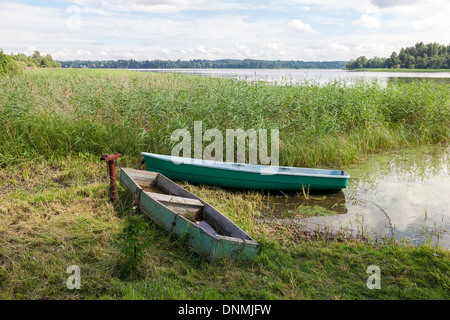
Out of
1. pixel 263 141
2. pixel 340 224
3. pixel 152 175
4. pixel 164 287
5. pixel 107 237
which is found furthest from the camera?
pixel 263 141

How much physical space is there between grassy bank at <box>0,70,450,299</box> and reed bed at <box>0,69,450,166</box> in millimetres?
33

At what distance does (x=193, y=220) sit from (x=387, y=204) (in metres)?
3.75

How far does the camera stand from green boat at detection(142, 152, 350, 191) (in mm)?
6383

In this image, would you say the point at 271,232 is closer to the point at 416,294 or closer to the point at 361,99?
the point at 416,294

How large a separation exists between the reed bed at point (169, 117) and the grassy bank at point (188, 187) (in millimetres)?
33

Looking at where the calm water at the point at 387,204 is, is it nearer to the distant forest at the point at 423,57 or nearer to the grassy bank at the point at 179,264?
the grassy bank at the point at 179,264

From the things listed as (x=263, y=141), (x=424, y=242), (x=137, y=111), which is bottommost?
(x=424, y=242)

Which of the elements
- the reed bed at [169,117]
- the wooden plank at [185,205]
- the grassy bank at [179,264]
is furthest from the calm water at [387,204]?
the wooden plank at [185,205]

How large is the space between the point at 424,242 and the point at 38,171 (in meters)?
7.07

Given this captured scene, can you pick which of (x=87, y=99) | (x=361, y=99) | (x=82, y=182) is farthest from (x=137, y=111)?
(x=361, y=99)

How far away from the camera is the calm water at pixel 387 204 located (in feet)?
17.1

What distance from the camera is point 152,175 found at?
628 centimetres

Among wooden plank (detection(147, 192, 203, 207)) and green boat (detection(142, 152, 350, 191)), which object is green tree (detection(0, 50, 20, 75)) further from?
wooden plank (detection(147, 192, 203, 207))

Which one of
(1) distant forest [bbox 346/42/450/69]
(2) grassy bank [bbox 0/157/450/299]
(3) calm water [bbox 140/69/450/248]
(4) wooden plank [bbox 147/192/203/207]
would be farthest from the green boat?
(1) distant forest [bbox 346/42/450/69]
